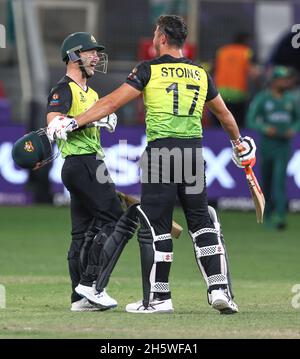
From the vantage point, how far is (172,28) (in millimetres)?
10195

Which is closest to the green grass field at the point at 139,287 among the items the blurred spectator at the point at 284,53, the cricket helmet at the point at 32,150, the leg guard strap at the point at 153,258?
the leg guard strap at the point at 153,258

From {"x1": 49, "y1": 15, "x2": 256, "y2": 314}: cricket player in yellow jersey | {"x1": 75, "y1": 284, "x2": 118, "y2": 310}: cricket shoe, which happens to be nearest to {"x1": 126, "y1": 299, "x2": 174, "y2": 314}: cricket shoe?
{"x1": 49, "y1": 15, "x2": 256, "y2": 314}: cricket player in yellow jersey

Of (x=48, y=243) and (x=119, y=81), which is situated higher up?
(x=119, y=81)

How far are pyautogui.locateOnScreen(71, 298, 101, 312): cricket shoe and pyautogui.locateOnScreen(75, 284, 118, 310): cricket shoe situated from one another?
0.08 metres

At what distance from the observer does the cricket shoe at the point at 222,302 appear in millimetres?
10156

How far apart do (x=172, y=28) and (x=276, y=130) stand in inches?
356

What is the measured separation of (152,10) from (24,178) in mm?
4943

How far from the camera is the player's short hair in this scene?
10.2 meters

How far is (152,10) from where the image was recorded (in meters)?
24.7

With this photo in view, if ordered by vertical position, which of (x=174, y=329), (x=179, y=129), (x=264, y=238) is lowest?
(x=264, y=238)
